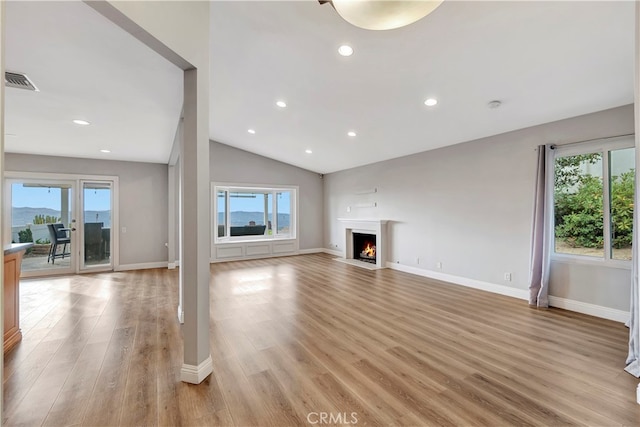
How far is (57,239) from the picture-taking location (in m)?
5.93

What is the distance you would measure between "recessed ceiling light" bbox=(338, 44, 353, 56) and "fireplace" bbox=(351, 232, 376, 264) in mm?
4989

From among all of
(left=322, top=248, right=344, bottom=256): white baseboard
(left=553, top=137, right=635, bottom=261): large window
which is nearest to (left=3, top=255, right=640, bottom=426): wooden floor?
(left=553, top=137, right=635, bottom=261): large window

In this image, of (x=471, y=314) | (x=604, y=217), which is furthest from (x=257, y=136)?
(x=604, y=217)

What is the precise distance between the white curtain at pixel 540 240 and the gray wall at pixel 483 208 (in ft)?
0.58

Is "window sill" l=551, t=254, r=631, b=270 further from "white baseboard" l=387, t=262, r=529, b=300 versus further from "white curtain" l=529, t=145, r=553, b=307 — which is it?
"white baseboard" l=387, t=262, r=529, b=300

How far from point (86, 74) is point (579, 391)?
5.08 metres

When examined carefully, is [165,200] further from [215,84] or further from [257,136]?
[215,84]

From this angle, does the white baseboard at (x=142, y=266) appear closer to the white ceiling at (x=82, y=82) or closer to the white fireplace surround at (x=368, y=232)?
the white ceiling at (x=82, y=82)

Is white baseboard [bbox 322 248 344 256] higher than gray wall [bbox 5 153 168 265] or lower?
lower

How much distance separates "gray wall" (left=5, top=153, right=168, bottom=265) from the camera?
6.36 metres

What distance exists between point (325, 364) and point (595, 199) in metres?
4.17

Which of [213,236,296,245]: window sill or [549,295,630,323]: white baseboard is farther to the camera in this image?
[213,236,296,245]: window sill

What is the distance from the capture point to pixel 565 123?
389 cm

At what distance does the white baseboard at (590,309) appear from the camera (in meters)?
3.40
